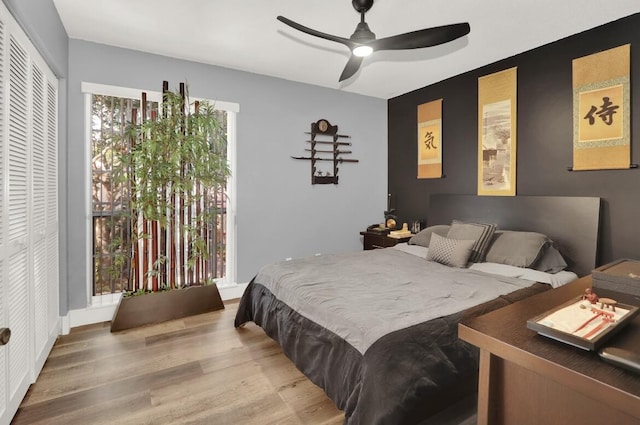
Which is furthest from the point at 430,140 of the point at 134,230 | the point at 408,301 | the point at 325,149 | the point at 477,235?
the point at 134,230

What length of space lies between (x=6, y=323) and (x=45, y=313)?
970 millimetres

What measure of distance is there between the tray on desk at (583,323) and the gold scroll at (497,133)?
270cm

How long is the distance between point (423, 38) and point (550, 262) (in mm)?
2142

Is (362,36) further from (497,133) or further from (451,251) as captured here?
(497,133)

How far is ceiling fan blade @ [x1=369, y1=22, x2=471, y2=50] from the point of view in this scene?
2186mm

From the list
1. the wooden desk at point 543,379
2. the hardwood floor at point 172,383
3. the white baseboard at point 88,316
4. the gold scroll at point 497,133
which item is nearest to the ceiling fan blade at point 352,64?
the gold scroll at point 497,133

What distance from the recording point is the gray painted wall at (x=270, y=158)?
10.6 feet

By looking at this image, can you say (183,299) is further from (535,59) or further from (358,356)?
(535,59)

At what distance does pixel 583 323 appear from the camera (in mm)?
1020

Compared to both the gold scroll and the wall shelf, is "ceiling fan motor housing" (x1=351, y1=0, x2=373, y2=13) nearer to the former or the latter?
the gold scroll

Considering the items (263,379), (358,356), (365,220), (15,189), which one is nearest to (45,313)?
(15,189)

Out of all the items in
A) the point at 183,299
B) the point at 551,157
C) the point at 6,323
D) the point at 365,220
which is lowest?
the point at 183,299

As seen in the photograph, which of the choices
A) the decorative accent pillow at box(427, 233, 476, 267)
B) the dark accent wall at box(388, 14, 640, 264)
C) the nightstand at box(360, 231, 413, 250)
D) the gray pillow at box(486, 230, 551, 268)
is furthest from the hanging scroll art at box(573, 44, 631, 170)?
the nightstand at box(360, 231, 413, 250)

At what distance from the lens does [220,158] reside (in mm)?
3547
